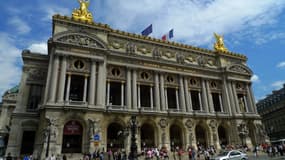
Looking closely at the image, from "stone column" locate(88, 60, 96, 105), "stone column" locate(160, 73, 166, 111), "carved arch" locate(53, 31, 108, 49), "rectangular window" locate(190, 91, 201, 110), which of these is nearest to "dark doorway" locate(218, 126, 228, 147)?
"rectangular window" locate(190, 91, 201, 110)

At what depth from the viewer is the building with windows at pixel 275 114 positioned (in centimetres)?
5991

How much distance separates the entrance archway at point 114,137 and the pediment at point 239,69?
2630 cm

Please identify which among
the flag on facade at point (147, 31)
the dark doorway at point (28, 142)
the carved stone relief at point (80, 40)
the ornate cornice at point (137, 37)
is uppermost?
the flag on facade at point (147, 31)

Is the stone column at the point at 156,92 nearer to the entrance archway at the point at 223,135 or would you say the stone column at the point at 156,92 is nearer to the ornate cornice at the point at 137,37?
the ornate cornice at the point at 137,37

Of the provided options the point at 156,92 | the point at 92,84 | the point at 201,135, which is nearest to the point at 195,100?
the point at 201,135

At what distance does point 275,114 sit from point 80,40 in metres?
61.2

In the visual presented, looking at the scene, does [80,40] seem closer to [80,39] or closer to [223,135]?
[80,39]

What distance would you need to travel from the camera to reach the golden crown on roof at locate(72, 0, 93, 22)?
32750mm

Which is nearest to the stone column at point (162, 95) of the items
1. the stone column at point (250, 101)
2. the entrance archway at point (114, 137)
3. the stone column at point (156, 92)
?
the stone column at point (156, 92)

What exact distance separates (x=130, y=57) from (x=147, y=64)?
335 centimetres

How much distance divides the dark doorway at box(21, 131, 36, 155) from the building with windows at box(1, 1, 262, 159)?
0.40 ft

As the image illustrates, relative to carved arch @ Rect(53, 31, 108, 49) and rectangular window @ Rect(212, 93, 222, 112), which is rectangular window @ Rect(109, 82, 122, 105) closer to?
carved arch @ Rect(53, 31, 108, 49)

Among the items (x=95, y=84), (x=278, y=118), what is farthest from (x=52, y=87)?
(x=278, y=118)

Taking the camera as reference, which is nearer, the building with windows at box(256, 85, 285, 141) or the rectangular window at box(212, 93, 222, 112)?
the rectangular window at box(212, 93, 222, 112)
